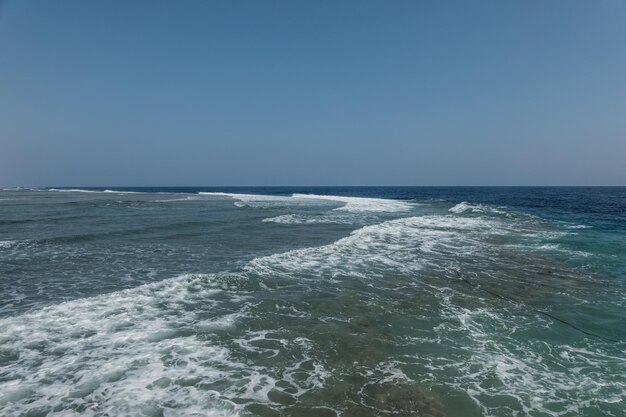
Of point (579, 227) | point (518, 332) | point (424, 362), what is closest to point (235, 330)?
point (424, 362)

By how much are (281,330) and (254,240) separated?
11438 mm

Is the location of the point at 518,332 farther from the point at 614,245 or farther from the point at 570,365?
the point at 614,245

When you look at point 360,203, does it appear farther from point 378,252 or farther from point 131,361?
point 131,361

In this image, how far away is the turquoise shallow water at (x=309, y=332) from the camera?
5535 mm

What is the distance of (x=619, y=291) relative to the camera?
1084cm

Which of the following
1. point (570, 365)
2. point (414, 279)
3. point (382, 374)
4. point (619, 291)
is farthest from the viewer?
point (414, 279)

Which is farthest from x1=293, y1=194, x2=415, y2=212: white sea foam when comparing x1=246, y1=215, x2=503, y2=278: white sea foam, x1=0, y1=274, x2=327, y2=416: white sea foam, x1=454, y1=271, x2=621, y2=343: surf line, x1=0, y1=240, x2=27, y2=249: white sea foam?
x1=0, y1=274, x2=327, y2=416: white sea foam

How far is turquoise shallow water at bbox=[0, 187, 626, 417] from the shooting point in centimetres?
554

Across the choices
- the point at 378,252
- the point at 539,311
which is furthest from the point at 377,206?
the point at 539,311

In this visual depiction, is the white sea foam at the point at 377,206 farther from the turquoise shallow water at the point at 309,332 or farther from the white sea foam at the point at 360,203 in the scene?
the turquoise shallow water at the point at 309,332

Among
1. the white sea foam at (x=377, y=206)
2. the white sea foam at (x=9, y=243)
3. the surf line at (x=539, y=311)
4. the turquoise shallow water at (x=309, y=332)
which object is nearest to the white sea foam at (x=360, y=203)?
the white sea foam at (x=377, y=206)

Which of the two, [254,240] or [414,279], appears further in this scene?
[254,240]

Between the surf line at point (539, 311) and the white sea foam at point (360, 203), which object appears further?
the white sea foam at point (360, 203)

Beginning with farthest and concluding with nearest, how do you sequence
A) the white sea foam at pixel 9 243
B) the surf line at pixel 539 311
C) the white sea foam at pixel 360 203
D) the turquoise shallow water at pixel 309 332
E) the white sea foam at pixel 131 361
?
1. the white sea foam at pixel 360 203
2. the white sea foam at pixel 9 243
3. the surf line at pixel 539 311
4. the turquoise shallow water at pixel 309 332
5. the white sea foam at pixel 131 361
